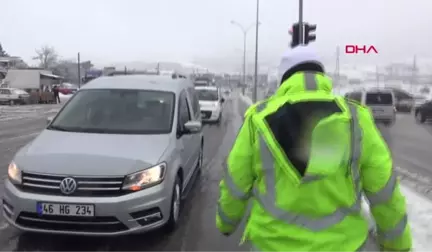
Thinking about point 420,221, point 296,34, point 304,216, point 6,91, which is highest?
point 296,34

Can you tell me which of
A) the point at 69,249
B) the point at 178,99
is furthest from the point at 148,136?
the point at 69,249

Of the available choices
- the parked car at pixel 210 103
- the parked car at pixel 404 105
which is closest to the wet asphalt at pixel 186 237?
the parked car at pixel 210 103

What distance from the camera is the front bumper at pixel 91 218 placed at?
4.57 metres

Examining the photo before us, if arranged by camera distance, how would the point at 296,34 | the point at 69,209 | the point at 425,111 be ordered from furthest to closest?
the point at 425,111, the point at 296,34, the point at 69,209

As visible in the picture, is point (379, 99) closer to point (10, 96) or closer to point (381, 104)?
point (381, 104)

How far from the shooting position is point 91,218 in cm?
458

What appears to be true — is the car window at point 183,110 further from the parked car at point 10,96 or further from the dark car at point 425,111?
the parked car at point 10,96

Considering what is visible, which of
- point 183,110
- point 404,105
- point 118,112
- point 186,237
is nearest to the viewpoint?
point 186,237

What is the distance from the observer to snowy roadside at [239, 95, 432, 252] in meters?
4.67

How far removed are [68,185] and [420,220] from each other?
151 inches

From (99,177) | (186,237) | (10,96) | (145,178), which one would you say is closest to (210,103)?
(186,237)

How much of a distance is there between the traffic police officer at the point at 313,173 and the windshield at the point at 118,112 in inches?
155

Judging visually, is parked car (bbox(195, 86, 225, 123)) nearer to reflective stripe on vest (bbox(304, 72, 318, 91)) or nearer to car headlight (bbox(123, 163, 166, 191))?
car headlight (bbox(123, 163, 166, 191))

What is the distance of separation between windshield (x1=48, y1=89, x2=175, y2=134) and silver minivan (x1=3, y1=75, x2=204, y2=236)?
1 centimetres
